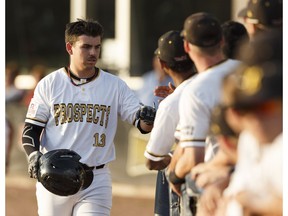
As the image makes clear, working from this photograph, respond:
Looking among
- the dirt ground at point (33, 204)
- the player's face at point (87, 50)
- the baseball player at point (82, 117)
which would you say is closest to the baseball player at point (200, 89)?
the baseball player at point (82, 117)

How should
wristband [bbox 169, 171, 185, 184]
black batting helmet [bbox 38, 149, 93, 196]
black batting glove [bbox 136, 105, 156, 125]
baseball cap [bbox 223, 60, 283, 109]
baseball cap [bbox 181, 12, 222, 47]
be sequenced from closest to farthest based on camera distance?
baseball cap [bbox 223, 60, 283, 109] → baseball cap [bbox 181, 12, 222, 47] → wristband [bbox 169, 171, 185, 184] → black batting helmet [bbox 38, 149, 93, 196] → black batting glove [bbox 136, 105, 156, 125]

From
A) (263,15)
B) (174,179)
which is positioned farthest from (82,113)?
(263,15)

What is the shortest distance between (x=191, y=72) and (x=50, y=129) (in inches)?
50.0

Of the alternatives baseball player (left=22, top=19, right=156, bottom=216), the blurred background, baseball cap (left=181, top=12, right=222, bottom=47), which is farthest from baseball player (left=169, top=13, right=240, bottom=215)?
the blurred background

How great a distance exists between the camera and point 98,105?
271 inches

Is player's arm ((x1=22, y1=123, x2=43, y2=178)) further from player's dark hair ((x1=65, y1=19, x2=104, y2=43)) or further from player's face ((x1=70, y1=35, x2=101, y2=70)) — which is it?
player's dark hair ((x1=65, y1=19, x2=104, y2=43))

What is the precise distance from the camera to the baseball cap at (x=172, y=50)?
6.14m

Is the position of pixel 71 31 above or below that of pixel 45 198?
above

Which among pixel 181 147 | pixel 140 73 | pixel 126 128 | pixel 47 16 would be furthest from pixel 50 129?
pixel 47 16

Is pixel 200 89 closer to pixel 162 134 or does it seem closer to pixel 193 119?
pixel 193 119

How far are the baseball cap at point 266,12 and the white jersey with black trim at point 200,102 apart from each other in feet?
2.35

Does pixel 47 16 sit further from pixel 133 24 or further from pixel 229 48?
pixel 229 48

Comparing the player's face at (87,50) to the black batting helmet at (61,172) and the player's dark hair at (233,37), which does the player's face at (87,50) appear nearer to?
the black batting helmet at (61,172)

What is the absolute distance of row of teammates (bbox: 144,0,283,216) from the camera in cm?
330
